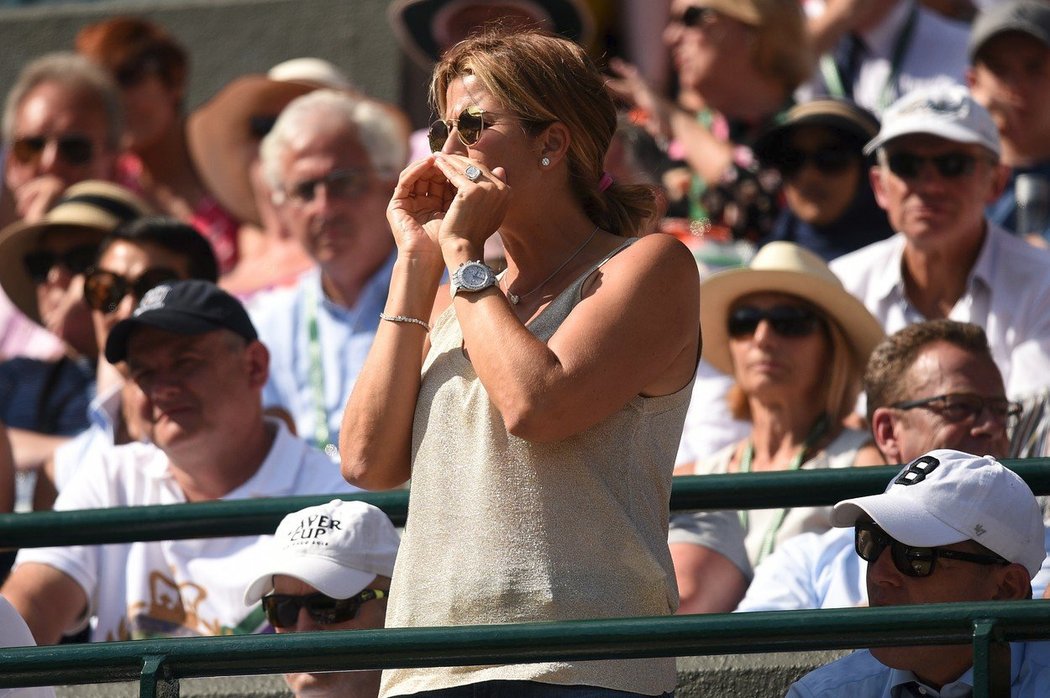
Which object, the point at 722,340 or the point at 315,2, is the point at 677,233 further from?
the point at 315,2

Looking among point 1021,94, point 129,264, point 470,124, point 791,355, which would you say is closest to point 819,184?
point 1021,94

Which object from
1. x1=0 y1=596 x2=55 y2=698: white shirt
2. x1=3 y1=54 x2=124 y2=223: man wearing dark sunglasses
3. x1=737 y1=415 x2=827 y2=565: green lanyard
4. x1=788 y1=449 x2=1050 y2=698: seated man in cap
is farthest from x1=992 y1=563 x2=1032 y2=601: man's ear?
x1=3 y1=54 x2=124 y2=223: man wearing dark sunglasses

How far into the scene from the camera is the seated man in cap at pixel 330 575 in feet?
11.6

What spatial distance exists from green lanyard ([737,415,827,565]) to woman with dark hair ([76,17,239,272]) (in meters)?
3.20

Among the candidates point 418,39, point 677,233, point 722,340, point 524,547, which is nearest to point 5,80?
point 418,39

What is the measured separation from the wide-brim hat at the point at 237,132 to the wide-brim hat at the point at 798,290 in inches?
97.3

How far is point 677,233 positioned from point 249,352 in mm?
1774

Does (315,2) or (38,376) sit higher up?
(315,2)

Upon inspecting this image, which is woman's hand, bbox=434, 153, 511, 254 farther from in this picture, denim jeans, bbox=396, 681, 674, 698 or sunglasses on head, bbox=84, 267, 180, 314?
sunglasses on head, bbox=84, 267, 180, 314

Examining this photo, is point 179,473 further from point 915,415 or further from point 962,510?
point 962,510

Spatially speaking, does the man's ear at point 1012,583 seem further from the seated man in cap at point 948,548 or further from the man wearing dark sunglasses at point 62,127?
the man wearing dark sunglasses at point 62,127

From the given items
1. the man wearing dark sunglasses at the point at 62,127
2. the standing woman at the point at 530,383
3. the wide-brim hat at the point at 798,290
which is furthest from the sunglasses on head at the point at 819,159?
the standing woman at the point at 530,383

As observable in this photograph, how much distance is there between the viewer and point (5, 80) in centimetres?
903

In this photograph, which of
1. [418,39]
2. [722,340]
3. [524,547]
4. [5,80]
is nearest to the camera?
[524,547]
